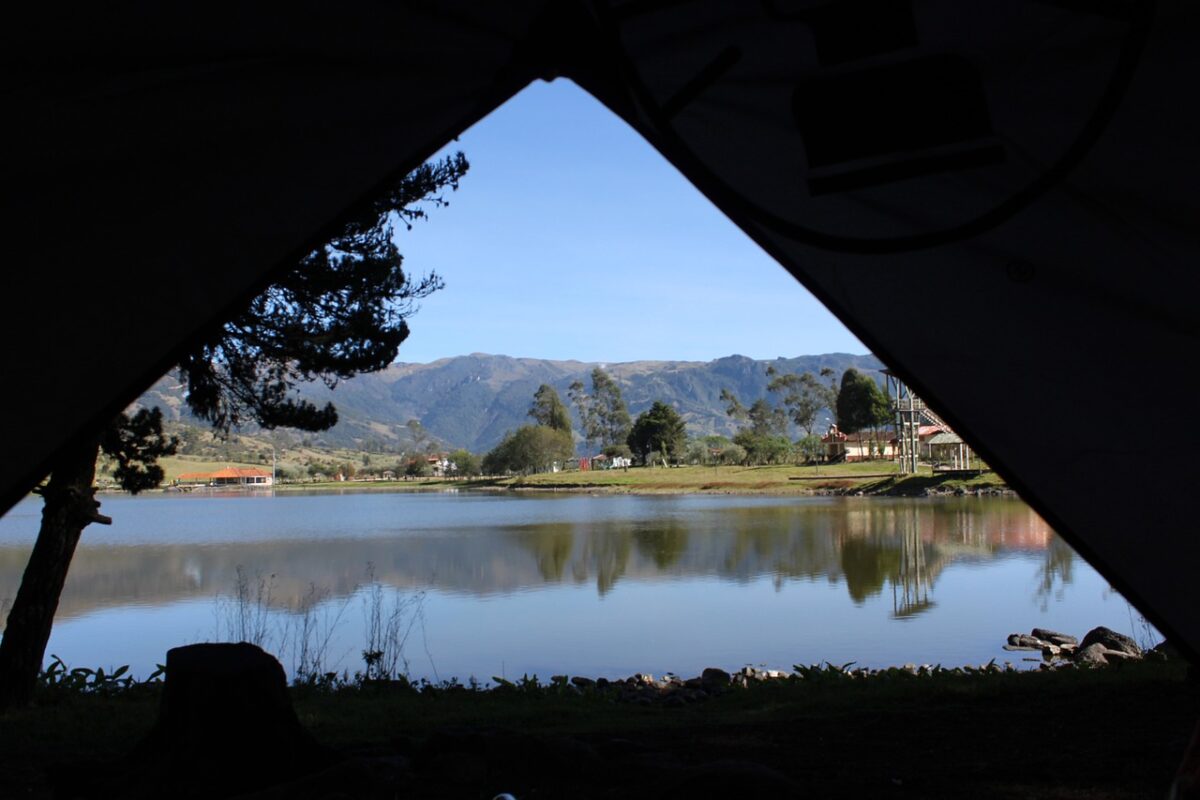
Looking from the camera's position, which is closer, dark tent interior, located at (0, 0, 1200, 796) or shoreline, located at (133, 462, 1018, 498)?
dark tent interior, located at (0, 0, 1200, 796)

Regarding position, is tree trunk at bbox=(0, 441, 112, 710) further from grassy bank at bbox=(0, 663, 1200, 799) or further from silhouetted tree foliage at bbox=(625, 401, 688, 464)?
silhouetted tree foliage at bbox=(625, 401, 688, 464)

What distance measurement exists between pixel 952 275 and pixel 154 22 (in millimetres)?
1408

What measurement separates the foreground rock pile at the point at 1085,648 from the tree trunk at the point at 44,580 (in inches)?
231

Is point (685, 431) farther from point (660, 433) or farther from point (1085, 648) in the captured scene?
point (1085, 648)

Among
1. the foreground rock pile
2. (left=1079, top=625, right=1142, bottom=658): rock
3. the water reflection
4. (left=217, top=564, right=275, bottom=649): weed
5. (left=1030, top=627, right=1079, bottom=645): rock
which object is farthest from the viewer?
the water reflection

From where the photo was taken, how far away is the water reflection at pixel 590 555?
12.2 m

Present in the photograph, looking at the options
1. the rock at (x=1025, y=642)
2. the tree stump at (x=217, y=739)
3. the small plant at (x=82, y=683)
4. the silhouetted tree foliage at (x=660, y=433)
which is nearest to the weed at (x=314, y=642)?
the small plant at (x=82, y=683)

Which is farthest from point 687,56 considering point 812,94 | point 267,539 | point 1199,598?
point 267,539

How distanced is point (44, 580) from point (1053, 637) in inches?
285

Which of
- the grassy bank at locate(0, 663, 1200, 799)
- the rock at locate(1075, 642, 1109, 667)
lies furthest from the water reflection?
the grassy bank at locate(0, 663, 1200, 799)

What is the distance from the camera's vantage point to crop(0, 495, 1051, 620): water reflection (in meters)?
12.2

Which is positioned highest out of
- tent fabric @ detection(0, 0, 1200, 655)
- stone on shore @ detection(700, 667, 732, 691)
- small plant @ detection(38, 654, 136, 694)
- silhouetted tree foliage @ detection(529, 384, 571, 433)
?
silhouetted tree foliage @ detection(529, 384, 571, 433)

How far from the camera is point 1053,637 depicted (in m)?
7.87

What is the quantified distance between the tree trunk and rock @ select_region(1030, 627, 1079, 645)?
7003mm
